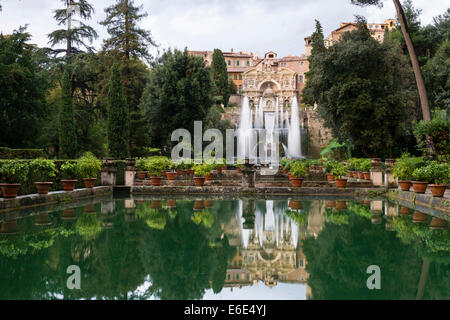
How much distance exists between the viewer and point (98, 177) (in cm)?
1273

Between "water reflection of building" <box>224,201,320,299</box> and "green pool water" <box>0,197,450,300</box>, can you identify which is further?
"water reflection of building" <box>224,201,320,299</box>

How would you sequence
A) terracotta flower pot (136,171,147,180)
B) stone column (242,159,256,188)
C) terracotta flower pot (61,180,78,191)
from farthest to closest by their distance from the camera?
1. terracotta flower pot (136,171,147,180)
2. stone column (242,159,256,188)
3. terracotta flower pot (61,180,78,191)

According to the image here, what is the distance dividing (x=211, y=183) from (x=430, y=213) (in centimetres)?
715

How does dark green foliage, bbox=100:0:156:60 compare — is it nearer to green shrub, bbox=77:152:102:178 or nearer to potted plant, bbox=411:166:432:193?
green shrub, bbox=77:152:102:178

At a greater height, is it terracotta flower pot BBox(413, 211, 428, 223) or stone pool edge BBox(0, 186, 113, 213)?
stone pool edge BBox(0, 186, 113, 213)

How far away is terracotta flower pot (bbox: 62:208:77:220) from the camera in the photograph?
22.2 ft

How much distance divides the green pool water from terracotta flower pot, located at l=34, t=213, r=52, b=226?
18 millimetres

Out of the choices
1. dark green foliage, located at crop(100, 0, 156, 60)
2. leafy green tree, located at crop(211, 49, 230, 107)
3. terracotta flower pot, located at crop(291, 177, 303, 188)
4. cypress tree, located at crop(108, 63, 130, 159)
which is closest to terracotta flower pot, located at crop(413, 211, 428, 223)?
terracotta flower pot, located at crop(291, 177, 303, 188)

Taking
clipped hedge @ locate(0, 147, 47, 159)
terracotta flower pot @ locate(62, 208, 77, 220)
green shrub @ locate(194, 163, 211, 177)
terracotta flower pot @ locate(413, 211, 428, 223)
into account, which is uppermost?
clipped hedge @ locate(0, 147, 47, 159)

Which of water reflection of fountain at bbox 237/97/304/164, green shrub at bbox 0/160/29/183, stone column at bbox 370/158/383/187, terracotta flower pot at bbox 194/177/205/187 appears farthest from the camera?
water reflection of fountain at bbox 237/97/304/164

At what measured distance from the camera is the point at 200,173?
42.0 ft

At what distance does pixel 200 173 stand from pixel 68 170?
4.39 metres

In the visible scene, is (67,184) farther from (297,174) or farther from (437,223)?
(437,223)
